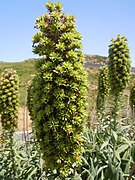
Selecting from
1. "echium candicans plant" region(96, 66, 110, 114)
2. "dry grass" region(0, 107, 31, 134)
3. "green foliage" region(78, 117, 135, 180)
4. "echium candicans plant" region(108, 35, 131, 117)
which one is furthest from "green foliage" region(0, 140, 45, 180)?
"echium candicans plant" region(96, 66, 110, 114)

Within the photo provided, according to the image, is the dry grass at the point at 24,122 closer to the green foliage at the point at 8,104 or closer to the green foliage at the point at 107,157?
the green foliage at the point at 107,157

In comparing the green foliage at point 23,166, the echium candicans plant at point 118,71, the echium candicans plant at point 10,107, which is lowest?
the green foliage at point 23,166

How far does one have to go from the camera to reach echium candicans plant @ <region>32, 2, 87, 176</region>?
3826mm

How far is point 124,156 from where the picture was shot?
245 inches

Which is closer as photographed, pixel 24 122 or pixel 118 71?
pixel 118 71

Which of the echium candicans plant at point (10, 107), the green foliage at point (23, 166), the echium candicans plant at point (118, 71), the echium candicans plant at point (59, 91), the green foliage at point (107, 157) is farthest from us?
the echium candicans plant at point (118, 71)

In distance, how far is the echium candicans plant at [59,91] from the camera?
→ 151 inches

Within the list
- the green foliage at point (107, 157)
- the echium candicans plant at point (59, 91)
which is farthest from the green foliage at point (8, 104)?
the echium candicans plant at point (59, 91)

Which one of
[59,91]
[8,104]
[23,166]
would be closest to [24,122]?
[23,166]

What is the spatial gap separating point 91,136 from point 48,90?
3369mm

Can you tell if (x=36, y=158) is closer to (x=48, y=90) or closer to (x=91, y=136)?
(x=91, y=136)

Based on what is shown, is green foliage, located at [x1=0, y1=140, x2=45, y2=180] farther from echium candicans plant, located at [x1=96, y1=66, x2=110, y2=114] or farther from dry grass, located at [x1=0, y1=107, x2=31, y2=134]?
echium candicans plant, located at [x1=96, y1=66, x2=110, y2=114]

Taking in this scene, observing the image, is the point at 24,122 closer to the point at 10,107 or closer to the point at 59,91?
the point at 10,107

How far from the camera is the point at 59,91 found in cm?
382
